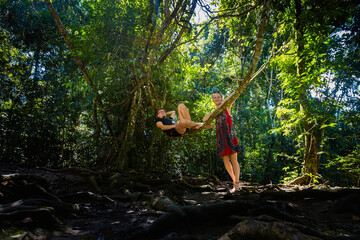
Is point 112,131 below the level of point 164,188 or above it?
above

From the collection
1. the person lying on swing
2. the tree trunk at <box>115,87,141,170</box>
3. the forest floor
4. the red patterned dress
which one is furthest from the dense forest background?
the forest floor

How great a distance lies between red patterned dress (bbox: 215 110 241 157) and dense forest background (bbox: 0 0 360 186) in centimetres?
163

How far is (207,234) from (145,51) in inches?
210

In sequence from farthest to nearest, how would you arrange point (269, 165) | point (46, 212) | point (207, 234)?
point (269, 165) < point (46, 212) < point (207, 234)

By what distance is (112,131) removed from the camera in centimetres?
801

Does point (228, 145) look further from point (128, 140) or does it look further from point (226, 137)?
point (128, 140)

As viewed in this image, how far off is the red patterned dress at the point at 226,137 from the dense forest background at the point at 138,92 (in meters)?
1.63

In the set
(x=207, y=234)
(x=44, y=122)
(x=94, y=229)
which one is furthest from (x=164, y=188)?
(x=44, y=122)

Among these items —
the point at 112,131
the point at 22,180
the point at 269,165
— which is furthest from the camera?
the point at 269,165

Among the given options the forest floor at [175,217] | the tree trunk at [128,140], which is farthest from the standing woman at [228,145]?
the tree trunk at [128,140]

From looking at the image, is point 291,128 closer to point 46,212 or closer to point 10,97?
point 46,212

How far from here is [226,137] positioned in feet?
16.6

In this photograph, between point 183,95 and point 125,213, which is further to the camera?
point 183,95

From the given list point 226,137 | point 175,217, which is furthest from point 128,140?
point 175,217
